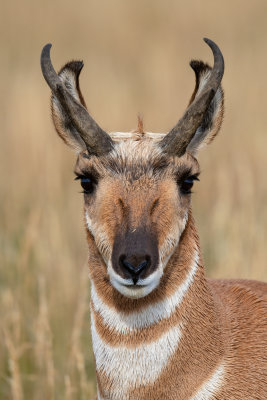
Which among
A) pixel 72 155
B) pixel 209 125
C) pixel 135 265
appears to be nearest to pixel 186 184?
pixel 209 125

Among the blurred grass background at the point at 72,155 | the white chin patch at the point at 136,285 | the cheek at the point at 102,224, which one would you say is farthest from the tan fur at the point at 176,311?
the blurred grass background at the point at 72,155

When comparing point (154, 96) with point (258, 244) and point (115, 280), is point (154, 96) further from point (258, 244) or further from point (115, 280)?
point (115, 280)

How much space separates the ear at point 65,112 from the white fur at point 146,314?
1112 mm

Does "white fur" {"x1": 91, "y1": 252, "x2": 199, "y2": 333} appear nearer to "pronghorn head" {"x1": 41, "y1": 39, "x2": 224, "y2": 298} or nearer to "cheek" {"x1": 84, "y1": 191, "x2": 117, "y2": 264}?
"pronghorn head" {"x1": 41, "y1": 39, "x2": 224, "y2": 298}

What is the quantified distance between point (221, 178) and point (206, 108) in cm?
533

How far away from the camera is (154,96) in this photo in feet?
45.4

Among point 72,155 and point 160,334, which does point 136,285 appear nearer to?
point 160,334

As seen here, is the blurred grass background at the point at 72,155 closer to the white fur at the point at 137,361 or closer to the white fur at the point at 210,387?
the white fur at the point at 137,361

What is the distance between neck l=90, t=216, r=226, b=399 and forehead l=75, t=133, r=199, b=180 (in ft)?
1.29

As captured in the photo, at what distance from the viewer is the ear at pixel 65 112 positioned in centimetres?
524

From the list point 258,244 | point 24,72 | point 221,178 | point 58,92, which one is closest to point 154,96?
point 24,72

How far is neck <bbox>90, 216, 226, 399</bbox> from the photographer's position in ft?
15.5

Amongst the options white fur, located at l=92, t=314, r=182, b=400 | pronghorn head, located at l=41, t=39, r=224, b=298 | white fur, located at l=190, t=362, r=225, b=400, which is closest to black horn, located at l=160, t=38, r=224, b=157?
pronghorn head, located at l=41, t=39, r=224, b=298

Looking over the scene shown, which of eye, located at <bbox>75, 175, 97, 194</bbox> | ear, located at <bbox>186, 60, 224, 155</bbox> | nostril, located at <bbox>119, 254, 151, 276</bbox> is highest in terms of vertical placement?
ear, located at <bbox>186, 60, 224, 155</bbox>
